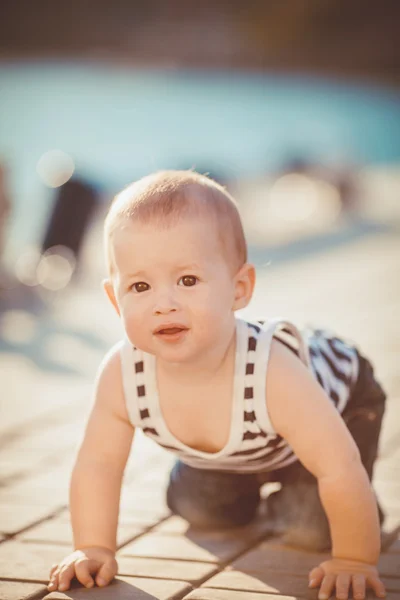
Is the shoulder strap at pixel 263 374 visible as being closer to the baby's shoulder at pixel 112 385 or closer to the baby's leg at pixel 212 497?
the baby's shoulder at pixel 112 385

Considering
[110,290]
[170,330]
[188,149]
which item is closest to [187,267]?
[170,330]

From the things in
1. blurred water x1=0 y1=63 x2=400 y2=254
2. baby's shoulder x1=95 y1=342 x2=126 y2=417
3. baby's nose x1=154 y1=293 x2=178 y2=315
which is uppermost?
blurred water x1=0 y1=63 x2=400 y2=254

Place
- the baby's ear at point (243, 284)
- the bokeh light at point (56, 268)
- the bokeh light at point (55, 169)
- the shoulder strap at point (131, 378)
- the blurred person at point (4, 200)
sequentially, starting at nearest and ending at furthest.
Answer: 1. the baby's ear at point (243, 284)
2. the shoulder strap at point (131, 378)
3. the blurred person at point (4, 200)
4. the bokeh light at point (56, 268)
5. the bokeh light at point (55, 169)

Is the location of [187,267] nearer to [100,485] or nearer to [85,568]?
[100,485]

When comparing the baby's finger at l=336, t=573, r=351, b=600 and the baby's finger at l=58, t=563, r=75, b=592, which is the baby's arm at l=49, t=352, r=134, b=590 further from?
the baby's finger at l=336, t=573, r=351, b=600

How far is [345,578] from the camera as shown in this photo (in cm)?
245

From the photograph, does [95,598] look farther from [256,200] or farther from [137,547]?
[256,200]

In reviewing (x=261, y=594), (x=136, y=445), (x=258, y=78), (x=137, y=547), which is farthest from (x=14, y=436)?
(x=258, y=78)

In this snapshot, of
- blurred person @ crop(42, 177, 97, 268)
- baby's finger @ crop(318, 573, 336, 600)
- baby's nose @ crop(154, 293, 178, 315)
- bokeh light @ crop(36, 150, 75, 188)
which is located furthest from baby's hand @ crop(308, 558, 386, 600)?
bokeh light @ crop(36, 150, 75, 188)

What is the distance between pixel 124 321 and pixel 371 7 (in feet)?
183

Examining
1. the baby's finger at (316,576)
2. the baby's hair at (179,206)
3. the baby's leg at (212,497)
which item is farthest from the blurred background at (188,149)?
the baby's finger at (316,576)

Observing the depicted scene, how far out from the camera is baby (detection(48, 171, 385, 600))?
2469 mm

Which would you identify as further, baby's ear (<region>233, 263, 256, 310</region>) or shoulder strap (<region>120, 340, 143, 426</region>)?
shoulder strap (<region>120, 340, 143, 426</region>)

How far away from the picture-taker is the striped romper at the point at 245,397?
2645 millimetres
